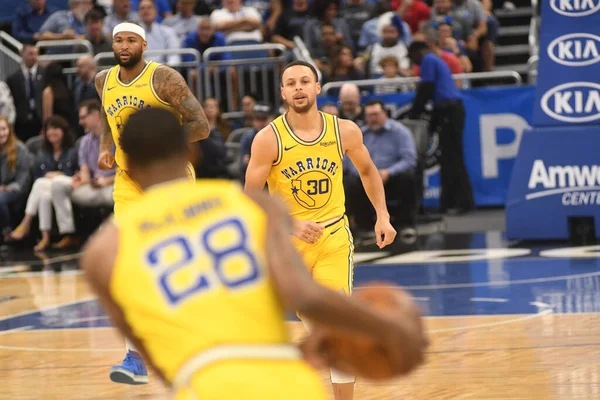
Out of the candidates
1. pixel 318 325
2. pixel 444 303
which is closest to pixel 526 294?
pixel 444 303

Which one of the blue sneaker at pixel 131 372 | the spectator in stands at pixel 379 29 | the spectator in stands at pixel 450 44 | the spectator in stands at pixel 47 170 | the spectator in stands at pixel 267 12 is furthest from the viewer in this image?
the spectator in stands at pixel 267 12

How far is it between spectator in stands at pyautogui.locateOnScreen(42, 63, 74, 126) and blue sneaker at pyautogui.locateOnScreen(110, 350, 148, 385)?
32.2 ft

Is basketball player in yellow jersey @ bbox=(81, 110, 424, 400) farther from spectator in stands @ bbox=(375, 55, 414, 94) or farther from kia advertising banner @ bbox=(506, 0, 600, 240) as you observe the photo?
spectator in stands @ bbox=(375, 55, 414, 94)

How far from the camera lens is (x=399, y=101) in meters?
16.8

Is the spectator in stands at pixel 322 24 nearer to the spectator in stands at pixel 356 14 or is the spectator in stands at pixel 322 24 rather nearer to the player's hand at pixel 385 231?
the spectator in stands at pixel 356 14

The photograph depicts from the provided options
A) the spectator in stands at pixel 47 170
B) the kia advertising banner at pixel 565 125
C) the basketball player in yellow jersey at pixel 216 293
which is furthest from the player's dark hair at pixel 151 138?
the spectator in stands at pixel 47 170

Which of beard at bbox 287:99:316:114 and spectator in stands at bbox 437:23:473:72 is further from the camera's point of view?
spectator in stands at bbox 437:23:473:72

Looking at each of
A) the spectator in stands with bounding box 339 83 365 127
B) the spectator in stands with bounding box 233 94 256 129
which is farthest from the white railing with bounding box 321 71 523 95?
the spectator in stands with bounding box 339 83 365 127

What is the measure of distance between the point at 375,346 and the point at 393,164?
456 inches

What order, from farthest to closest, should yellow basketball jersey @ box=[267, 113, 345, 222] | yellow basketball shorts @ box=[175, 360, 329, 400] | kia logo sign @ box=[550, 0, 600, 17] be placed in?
1. kia logo sign @ box=[550, 0, 600, 17]
2. yellow basketball jersey @ box=[267, 113, 345, 222]
3. yellow basketball shorts @ box=[175, 360, 329, 400]

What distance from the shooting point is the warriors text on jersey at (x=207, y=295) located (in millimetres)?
3158

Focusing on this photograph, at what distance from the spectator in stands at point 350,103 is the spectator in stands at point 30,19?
6.44 meters

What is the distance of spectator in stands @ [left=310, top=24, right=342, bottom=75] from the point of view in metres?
17.7

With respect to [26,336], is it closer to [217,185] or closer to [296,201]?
[296,201]
